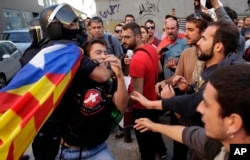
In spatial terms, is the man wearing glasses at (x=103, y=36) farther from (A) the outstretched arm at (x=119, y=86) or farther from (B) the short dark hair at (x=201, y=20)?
(A) the outstretched arm at (x=119, y=86)

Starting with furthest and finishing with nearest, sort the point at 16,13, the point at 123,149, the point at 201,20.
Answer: the point at 16,13
the point at 123,149
the point at 201,20

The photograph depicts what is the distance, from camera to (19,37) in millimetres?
12586

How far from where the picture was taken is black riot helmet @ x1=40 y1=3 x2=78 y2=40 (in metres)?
2.13

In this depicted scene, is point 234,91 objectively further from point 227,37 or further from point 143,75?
point 143,75

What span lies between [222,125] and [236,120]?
9 cm

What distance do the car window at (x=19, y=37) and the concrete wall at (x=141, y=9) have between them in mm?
3108

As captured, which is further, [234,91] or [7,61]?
[7,61]

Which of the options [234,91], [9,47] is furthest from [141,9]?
[234,91]

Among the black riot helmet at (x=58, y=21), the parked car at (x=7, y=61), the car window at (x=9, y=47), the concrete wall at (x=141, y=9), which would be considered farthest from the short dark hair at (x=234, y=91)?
the concrete wall at (x=141, y=9)

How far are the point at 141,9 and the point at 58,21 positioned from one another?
972 cm

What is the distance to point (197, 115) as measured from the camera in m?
2.27

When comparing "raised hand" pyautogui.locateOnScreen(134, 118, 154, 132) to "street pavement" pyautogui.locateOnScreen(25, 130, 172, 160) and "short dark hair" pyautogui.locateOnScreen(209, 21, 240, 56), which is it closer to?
"short dark hair" pyautogui.locateOnScreen(209, 21, 240, 56)

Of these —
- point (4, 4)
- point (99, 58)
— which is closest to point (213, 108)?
point (99, 58)

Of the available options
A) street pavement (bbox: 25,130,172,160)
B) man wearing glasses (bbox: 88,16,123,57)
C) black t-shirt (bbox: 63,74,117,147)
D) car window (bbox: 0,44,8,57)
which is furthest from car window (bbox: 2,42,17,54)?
black t-shirt (bbox: 63,74,117,147)
